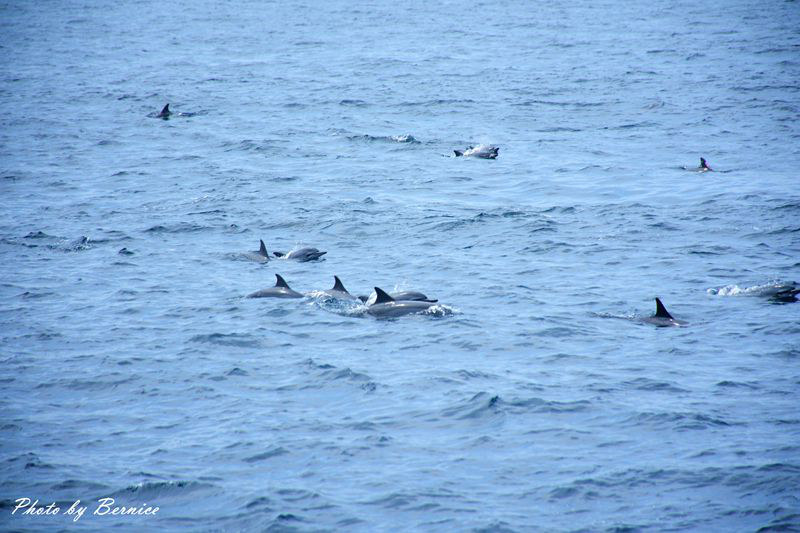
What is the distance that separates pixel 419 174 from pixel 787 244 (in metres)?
12.2

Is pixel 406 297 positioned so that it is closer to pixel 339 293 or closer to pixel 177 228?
pixel 339 293

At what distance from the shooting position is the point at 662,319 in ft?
56.3

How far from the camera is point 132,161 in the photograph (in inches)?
1281

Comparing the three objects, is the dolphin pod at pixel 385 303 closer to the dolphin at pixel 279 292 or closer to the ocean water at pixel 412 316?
the ocean water at pixel 412 316

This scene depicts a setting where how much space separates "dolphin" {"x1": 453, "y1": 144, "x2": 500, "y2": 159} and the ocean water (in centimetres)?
55

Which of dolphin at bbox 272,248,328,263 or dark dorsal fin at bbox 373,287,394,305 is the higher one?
dark dorsal fin at bbox 373,287,394,305

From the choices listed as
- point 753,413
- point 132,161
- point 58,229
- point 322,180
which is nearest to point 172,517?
point 753,413

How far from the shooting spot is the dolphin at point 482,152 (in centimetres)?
3200

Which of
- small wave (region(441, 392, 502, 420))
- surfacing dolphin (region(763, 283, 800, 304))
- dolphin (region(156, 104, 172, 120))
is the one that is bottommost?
small wave (region(441, 392, 502, 420))

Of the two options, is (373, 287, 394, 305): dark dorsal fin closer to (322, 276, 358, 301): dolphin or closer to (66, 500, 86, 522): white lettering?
(322, 276, 358, 301): dolphin

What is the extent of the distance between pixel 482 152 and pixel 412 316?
15.3m

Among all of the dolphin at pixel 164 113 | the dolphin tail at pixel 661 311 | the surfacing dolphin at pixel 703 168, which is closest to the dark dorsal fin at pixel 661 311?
the dolphin tail at pixel 661 311

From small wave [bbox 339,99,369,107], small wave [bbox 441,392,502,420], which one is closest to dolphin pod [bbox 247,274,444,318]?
small wave [bbox 441,392,502,420]

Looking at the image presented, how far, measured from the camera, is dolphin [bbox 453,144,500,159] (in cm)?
3200
